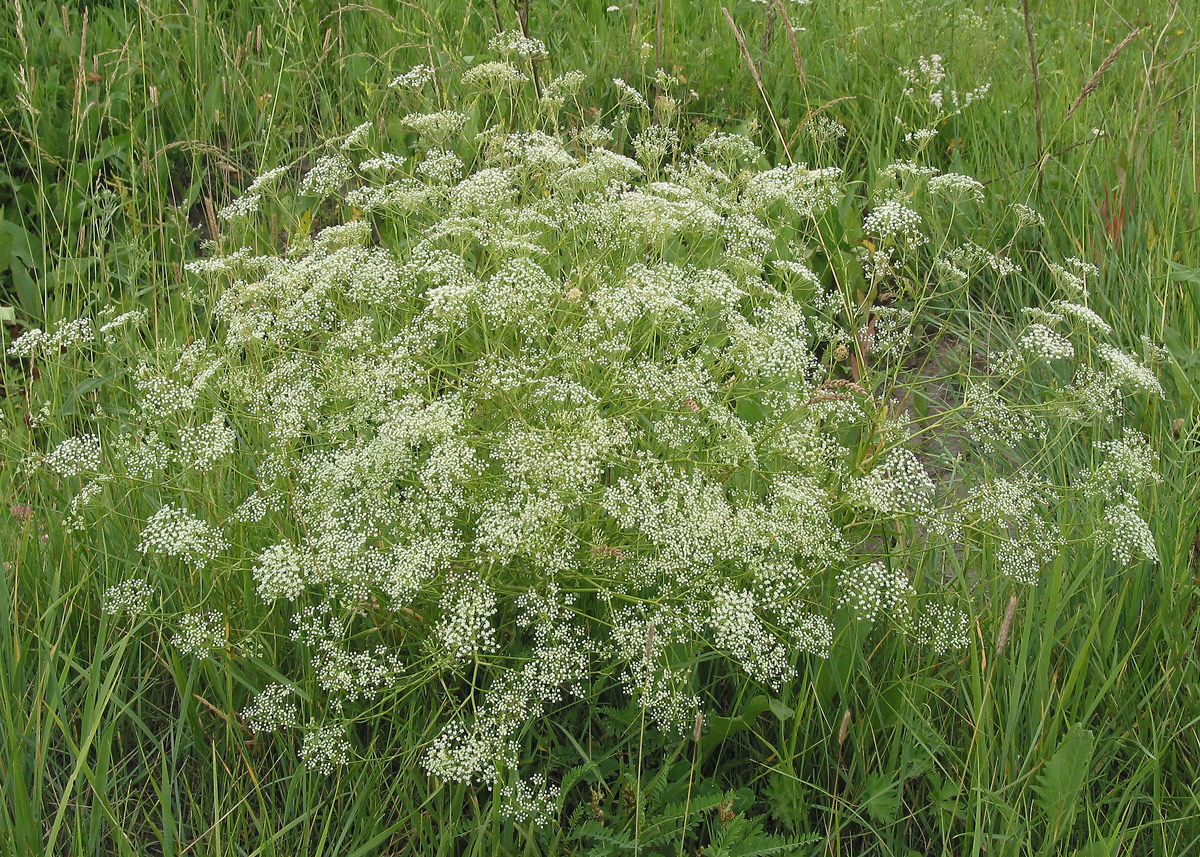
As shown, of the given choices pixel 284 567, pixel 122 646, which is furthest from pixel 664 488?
pixel 122 646

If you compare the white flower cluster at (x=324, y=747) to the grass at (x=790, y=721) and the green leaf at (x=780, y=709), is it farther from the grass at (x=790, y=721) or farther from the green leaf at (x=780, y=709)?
the green leaf at (x=780, y=709)

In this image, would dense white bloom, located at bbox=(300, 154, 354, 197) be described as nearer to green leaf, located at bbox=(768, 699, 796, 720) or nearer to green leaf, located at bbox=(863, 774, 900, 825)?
green leaf, located at bbox=(768, 699, 796, 720)

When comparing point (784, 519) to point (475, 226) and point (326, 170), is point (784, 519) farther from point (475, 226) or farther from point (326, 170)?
point (326, 170)

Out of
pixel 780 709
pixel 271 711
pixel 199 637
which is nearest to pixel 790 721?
pixel 780 709

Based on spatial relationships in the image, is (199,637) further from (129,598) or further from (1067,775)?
(1067,775)

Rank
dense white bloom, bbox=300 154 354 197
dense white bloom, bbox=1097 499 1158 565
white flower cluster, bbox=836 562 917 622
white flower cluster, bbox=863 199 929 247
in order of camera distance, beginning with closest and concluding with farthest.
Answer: white flower cluster, bbox=836 562 917 622, dense white bloom, bbox=1097 499 1158 565, white flower cluster, bbox=863 199 929 247, dense white bloom, bbox=300 154 354 197

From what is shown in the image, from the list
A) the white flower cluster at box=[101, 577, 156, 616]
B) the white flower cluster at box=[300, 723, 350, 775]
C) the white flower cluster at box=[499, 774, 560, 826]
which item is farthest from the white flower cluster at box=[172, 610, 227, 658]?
the white flower cluster at box=[499, 774, 560, 826]

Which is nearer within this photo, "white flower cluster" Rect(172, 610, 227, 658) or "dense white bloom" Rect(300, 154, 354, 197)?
"white flower cluster" Rect(172, 610, 227, 658)

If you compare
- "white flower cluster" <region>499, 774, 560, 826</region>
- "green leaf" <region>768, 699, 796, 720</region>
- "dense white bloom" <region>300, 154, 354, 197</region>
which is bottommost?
"white flower cluster" <region>499, 774, 560, 826</region>
